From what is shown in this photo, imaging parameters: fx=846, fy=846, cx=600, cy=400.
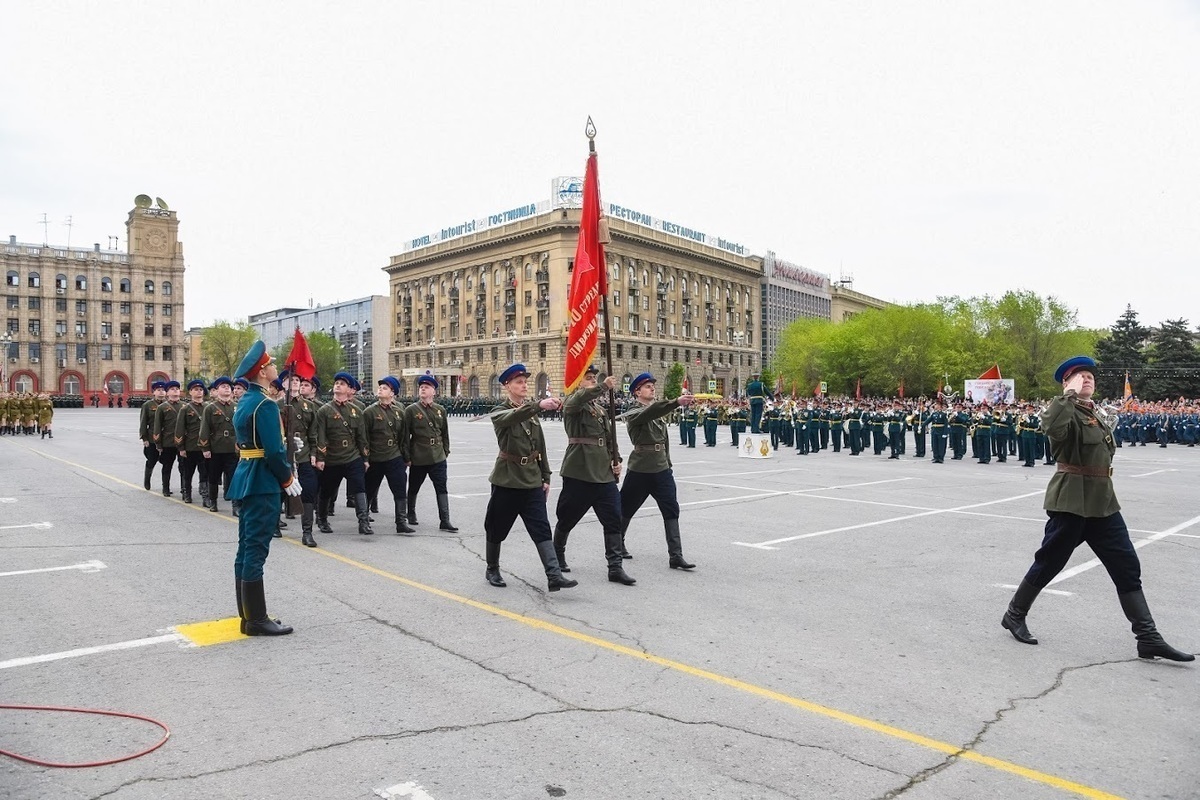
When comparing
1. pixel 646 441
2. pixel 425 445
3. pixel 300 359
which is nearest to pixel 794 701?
pixel 646 441

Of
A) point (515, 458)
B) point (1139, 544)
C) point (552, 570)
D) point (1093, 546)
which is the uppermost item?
point (515, 458)

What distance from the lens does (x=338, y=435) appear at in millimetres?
10539

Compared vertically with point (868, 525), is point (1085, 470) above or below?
above

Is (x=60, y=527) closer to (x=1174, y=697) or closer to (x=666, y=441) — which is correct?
(x=666, y=441)

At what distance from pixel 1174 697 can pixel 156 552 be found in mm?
8963

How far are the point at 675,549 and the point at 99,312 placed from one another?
375ft

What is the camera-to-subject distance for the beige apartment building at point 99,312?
99562 millimetres

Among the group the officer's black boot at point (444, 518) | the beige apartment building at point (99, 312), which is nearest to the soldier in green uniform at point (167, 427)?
the officer's black boot at point (444, 518)

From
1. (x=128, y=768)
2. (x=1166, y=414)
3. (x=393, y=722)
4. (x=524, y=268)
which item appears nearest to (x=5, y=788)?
(x=128, y=768)

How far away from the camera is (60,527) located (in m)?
10.7

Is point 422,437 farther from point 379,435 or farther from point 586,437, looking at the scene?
point 586,437

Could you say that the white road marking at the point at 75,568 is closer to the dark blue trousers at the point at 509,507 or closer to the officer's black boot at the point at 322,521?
the officer's black boot at the point at 322,521

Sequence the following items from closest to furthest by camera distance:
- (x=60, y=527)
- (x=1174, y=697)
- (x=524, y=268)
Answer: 1. (x=1174, y=697)
2. (x=60, y=527)
3. (x=524, y=268)

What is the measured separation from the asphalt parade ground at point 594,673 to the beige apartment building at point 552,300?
69954 millimetres
